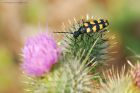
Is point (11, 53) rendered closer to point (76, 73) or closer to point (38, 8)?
point (38, 8)

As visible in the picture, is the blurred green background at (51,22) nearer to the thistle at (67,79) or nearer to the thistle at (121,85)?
the thistle at (121,85)

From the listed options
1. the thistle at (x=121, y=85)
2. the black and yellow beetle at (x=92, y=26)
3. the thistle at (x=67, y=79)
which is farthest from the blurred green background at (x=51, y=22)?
the thistle at (x=67, y=79)

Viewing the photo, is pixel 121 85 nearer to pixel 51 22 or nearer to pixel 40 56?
pixel 40 56

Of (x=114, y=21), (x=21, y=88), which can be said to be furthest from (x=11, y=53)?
(x=114, y=21)

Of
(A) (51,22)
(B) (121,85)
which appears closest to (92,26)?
(B) (121,85)

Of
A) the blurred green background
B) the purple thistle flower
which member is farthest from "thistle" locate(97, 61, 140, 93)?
the blurred green background

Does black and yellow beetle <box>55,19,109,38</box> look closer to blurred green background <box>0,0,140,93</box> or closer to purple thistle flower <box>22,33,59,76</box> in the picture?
purple thistle flower <box>22,33,59,76</box>
